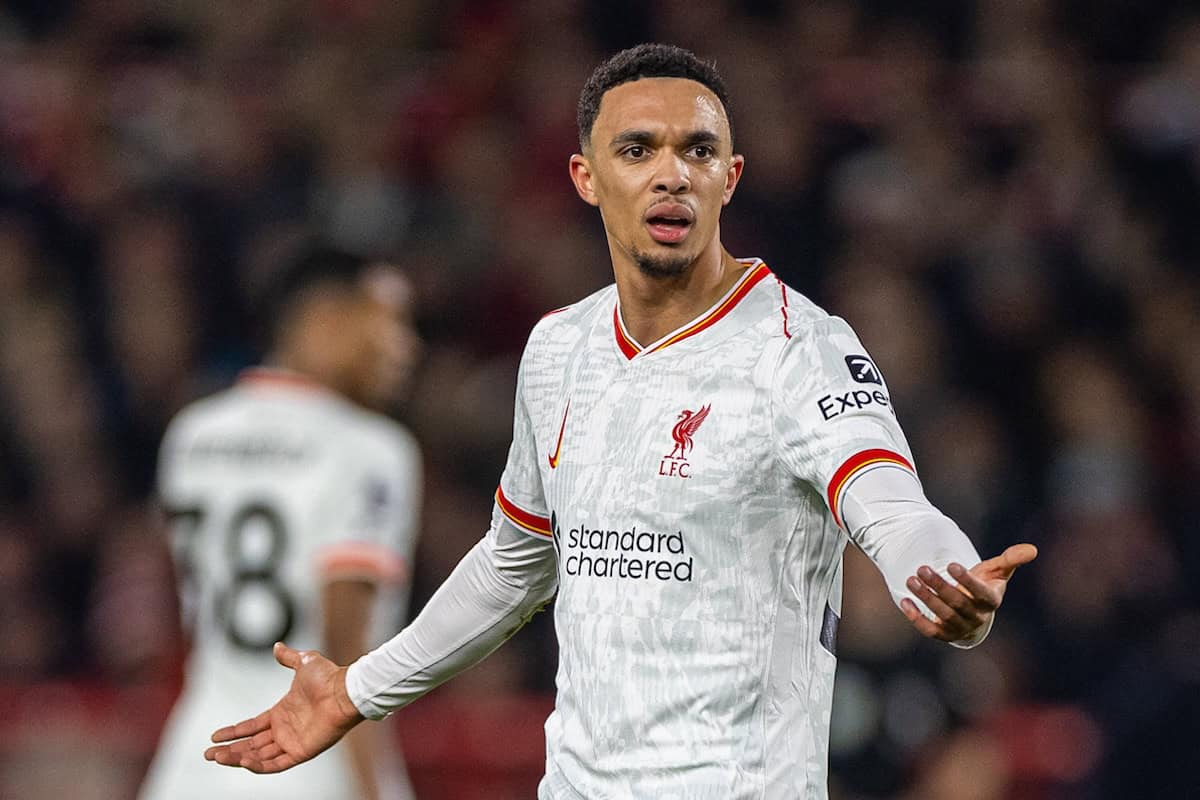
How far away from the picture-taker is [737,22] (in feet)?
33.2

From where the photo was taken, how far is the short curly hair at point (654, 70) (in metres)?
3.47

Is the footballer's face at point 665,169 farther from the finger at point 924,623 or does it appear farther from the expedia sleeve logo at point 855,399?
the finger at point 924,623

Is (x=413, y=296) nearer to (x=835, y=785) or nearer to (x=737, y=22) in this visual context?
(x=737, y=22)

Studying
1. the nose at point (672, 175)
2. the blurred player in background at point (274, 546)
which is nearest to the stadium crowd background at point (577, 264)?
the blurred player in background at point (274, 546)

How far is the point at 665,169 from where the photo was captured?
3.38m

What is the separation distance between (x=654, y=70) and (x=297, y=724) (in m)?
1.45

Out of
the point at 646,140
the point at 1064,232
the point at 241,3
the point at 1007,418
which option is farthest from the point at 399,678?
the point at 241,3

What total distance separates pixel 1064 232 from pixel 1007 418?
107 cm

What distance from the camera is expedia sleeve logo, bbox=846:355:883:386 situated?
3125 mm

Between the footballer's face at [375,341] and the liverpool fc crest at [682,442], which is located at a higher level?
the footballer's face at [375,341]

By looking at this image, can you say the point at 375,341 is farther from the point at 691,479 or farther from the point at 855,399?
the point at 855,399

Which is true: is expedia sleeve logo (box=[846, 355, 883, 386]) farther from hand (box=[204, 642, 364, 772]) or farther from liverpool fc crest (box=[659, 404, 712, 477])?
hand (box=[204, 642, 364, 772])

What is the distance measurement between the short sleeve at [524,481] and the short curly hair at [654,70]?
52cm

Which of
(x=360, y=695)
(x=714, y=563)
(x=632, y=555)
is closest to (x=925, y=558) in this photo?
(x=714, y=563)
